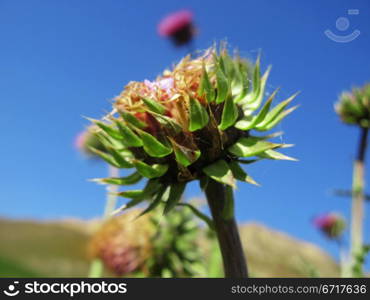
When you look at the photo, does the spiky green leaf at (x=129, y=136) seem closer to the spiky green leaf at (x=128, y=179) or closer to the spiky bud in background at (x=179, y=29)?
the spiky green leaf at (x=128, y=179)

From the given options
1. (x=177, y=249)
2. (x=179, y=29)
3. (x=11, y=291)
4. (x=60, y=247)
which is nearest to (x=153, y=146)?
(x=11, y=291)

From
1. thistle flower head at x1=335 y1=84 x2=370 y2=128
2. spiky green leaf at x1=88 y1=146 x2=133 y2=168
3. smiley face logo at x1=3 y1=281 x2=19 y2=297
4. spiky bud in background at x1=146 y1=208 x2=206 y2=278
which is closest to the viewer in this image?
spiky green leaf at x1=88 y1=146 x2=133 y2=168

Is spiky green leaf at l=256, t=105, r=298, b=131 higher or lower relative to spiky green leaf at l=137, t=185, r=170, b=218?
higher

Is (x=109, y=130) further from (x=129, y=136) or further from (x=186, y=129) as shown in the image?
(x=186, y=129)

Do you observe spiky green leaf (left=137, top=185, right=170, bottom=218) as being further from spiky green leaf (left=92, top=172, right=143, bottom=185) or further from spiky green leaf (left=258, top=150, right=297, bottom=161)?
spiky green leaf (left=258, top=150, right=297, bottom=161)

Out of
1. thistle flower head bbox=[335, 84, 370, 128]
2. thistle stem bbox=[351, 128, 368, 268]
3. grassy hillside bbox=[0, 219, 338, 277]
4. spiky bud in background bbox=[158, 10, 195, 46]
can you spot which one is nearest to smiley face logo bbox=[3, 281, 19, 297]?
thistle stem bbox=[351, 128, 368, 268]

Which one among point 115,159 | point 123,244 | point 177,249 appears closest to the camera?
point 115,159

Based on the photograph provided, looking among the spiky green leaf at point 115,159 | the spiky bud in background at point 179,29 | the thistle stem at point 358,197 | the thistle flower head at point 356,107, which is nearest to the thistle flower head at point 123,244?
the thistle stem at point 358,197
